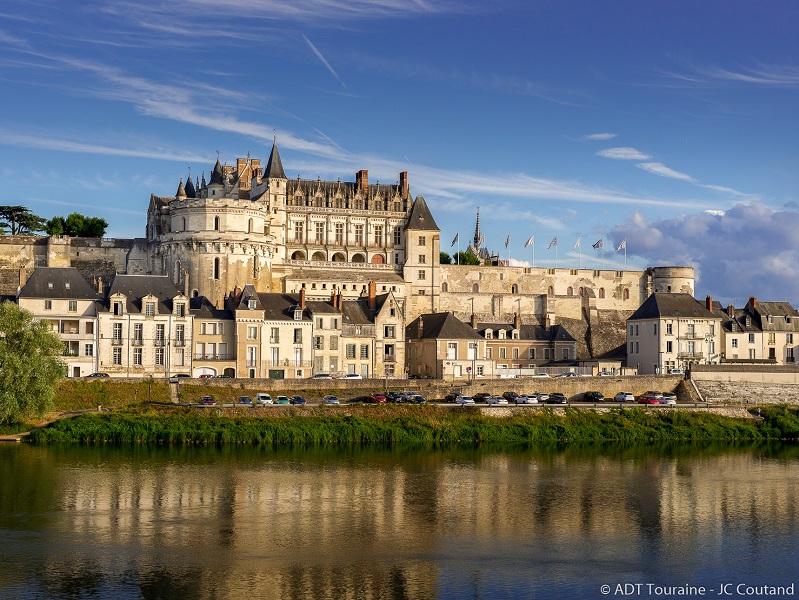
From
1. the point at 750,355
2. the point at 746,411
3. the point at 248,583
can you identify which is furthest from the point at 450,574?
the point at 750,355

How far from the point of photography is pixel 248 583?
2508cm

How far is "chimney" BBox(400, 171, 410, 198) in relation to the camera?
89.0 meters

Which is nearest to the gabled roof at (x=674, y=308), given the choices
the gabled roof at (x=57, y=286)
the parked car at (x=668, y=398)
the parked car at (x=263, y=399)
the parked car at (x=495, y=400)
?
the parked car at (x=668, y=398)

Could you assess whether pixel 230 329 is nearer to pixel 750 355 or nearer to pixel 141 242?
pixel 141 242

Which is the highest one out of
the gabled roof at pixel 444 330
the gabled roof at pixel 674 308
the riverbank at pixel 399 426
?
the gabled roof at pixel 674 308

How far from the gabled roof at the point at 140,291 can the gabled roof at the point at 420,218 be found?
2811 cm

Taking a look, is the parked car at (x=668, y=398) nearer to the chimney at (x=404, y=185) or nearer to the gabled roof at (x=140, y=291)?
the gabled roof at (x=140, y=291)

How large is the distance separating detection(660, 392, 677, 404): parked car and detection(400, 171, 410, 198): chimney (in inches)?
1274

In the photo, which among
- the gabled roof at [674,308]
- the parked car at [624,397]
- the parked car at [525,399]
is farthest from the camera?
the gabled roof at [674,308]

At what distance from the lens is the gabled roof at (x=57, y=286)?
57.8 meters

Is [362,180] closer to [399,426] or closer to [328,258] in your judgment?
[328,258]

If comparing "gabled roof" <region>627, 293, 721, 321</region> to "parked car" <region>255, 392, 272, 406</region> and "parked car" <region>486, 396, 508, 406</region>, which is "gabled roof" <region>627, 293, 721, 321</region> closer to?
"parked car" <region>486, 396, 508, 406</region>

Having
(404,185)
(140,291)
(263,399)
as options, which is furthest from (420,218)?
(263,399)

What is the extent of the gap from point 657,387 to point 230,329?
23173mm
